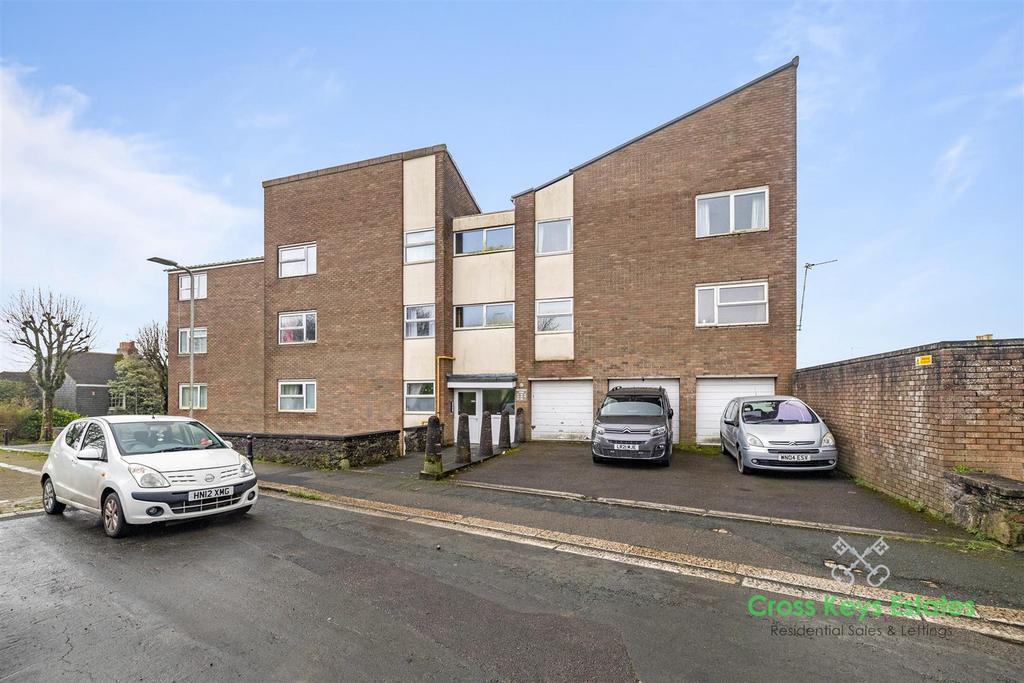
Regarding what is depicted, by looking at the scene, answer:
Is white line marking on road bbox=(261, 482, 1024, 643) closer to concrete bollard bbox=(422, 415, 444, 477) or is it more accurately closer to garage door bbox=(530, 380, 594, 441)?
concrete bollard bbox=(422, 415, 444, 477)

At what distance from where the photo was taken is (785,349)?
13844 millimetres

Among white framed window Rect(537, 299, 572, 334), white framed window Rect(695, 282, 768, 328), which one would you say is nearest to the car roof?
white framed window Rect(695, 282, 768, 328)

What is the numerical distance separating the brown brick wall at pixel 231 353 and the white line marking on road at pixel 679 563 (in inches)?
610

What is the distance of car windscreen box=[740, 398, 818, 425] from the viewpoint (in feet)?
32.9

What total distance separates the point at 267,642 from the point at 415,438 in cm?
1242

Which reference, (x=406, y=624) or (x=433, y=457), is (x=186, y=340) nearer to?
(x=433, y=457)

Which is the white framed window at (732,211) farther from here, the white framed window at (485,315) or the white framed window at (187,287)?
the white framed window at (187,287)

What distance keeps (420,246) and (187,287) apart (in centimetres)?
1279

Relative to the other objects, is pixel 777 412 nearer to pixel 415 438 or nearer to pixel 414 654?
pixel 414 654

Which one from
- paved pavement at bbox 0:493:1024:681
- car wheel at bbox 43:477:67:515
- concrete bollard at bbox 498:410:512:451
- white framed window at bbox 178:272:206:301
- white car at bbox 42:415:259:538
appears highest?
white framed window at bbox 178:272:206:301

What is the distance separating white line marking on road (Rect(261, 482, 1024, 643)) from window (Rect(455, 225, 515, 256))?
38.8ft

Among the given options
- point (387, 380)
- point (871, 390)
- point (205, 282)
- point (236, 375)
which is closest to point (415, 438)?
point (387, 380)

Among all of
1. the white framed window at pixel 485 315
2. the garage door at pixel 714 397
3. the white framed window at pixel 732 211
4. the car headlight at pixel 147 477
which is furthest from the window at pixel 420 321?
the car headlight at pixel 147 477

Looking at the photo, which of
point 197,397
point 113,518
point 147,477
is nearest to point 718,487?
point 147,477
